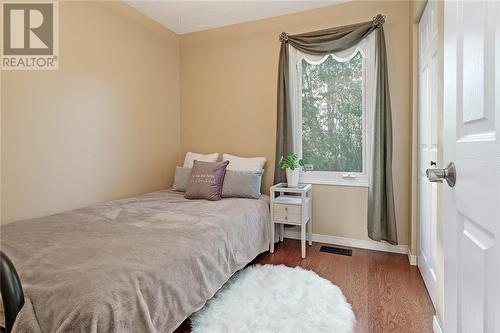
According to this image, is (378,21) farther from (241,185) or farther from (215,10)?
(241,185)

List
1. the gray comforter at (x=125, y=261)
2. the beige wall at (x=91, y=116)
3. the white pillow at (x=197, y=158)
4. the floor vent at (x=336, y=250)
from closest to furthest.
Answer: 1. the gray comforter at (x=125, y=261)
2. the beige wall at (x=91, y=116)
3. the floor vent at (x=336, y=250)
4. the white pillow at (x=197, y=158)

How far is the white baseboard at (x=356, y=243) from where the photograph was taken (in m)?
2.82

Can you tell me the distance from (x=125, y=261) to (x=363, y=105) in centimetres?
269

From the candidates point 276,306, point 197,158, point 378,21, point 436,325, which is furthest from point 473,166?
point 197,158

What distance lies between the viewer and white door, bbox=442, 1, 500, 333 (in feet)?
1.81

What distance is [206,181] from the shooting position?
2.93 meters

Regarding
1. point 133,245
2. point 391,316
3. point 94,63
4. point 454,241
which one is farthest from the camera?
point 94,63

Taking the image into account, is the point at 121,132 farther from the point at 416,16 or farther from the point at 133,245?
the point at 416,16

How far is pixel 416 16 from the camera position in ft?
7.57

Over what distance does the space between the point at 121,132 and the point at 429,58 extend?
2938mm

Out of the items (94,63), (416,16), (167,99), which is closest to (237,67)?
(167,99)

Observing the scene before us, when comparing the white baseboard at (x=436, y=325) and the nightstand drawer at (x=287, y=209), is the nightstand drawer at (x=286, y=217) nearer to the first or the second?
the nightstand drawer at (x=287, y=209)

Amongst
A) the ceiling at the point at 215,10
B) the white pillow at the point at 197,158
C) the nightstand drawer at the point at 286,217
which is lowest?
the nightstand drawer at the point at 286,217

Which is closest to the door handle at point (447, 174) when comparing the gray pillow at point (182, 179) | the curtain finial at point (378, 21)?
the curtain finial at point (378, 21)
